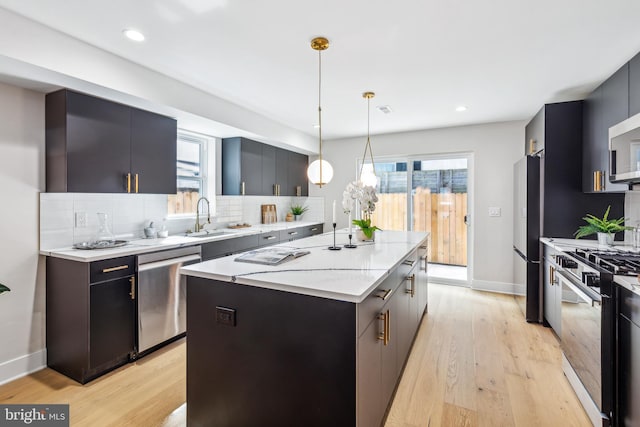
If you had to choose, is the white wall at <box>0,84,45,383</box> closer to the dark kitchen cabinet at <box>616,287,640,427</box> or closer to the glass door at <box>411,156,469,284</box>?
the dark kitchen cabinet at <box>616,287,640,427</box>

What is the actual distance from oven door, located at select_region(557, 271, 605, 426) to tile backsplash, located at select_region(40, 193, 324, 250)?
358 centimetres

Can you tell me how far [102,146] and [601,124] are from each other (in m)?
4.15

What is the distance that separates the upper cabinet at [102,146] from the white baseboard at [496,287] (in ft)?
13.8

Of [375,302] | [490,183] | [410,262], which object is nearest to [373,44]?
[410,262]

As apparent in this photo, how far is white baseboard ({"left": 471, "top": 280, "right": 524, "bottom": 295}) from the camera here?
4289 millimetres

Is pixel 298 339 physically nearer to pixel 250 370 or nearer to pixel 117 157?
pixel 250 370

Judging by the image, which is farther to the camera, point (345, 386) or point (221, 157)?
point (221, 157)

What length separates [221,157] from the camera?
13.7ft

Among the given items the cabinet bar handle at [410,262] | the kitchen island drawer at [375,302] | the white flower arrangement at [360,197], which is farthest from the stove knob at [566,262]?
the white flower arrangement at [360,197]

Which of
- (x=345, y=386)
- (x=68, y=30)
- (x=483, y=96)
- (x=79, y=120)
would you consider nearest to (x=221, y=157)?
(x=79, y=120)

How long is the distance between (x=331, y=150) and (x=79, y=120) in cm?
381

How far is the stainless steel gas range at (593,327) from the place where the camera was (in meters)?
1.71

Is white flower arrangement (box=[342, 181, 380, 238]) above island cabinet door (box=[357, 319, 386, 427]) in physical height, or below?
above

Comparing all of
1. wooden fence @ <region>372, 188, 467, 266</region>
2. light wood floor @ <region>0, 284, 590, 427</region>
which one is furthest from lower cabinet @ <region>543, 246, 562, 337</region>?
wooden fence @ <region>372, 188, 467, 266</region>
